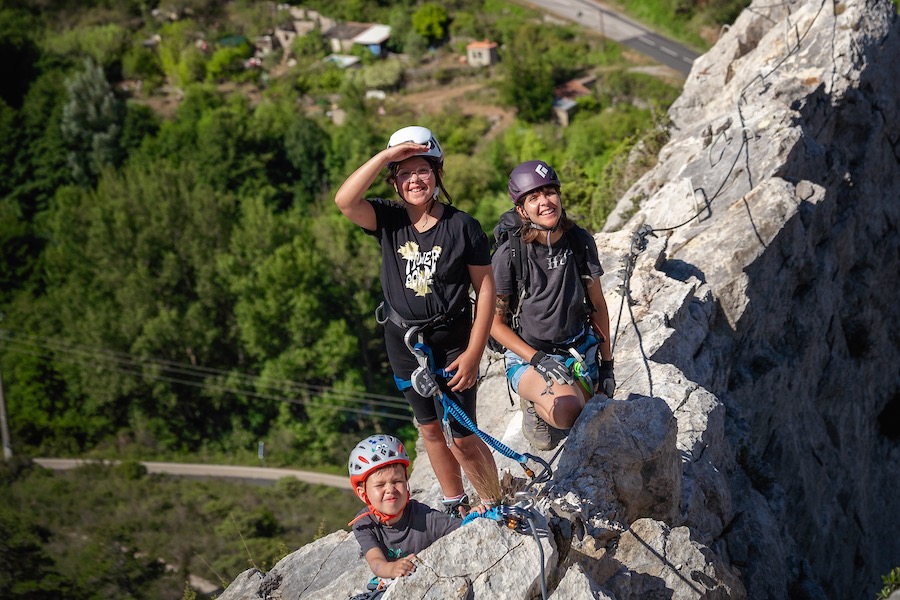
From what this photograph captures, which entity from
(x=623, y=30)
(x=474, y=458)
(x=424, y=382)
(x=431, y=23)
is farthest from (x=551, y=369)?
(x=431, y=23)

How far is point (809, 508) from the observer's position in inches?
503

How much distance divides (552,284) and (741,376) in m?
5.21

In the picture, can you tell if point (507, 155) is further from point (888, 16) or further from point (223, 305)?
point (888, 16)

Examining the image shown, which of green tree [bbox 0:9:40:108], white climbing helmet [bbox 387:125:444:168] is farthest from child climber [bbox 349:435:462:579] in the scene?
green tree [bbox 0:9:40:108]

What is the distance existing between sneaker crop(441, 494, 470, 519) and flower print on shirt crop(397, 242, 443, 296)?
184 centimetres

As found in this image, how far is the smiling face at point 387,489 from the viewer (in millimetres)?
6445

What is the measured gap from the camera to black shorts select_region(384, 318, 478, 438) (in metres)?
7.19

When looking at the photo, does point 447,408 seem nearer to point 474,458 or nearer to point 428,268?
point 474,458

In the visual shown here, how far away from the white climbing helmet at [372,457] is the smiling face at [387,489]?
0.16 ft

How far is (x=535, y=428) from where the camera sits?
28.6 ft

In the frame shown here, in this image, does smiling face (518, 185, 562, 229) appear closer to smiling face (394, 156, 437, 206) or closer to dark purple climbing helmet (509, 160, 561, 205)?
dark purple climbing helmet (509, 160, 561, 205)

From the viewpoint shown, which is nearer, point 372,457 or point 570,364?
point 372,457

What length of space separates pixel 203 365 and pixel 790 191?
1518 inches

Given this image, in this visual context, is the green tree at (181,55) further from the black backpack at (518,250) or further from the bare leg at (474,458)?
the bare leg at (474,458)
